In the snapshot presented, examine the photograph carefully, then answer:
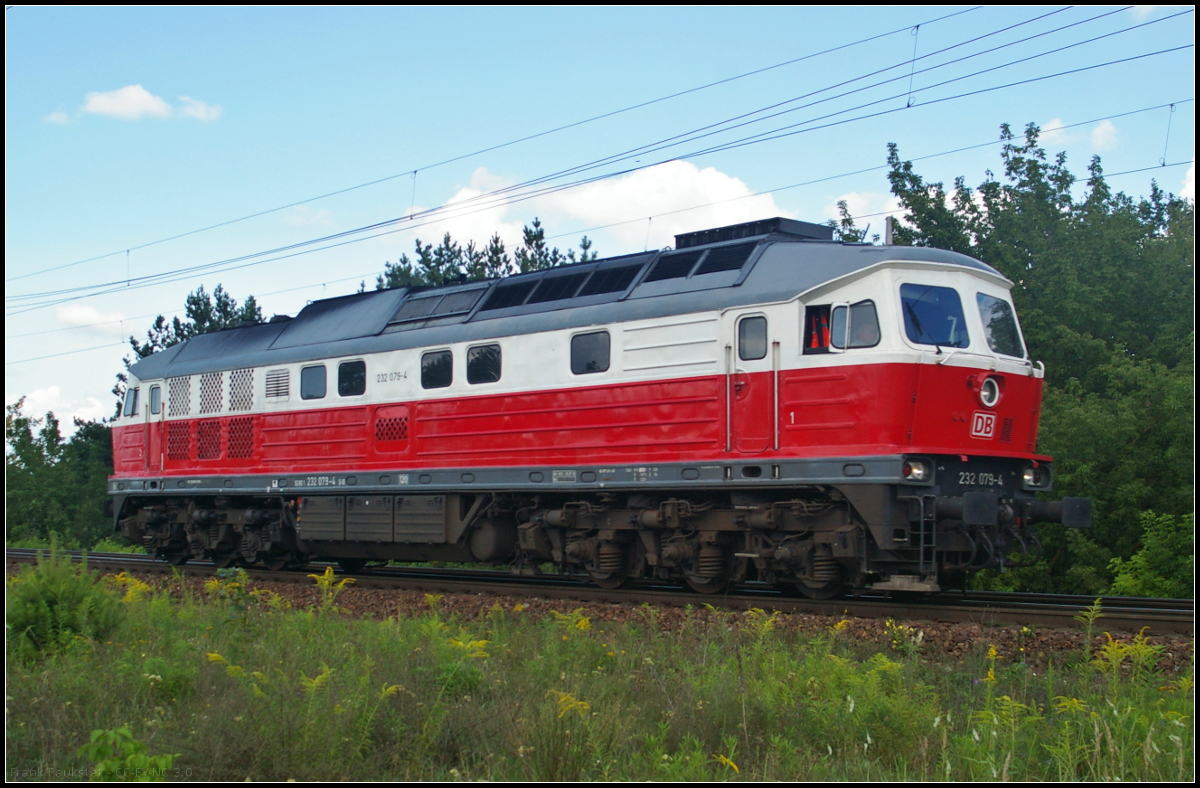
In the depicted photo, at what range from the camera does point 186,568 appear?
19.0m

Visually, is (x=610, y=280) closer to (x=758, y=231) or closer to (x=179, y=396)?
(x=758, y=231)

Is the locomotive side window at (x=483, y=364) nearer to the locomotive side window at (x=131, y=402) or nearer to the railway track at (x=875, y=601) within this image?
the railway track at (x=875, y=601)

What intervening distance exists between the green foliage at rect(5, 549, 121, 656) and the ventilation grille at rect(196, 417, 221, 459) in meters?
9.33

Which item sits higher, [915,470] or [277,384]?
[277,384]

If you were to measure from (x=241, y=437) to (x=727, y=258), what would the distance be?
10.0 metres

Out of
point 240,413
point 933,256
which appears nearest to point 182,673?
point 933,256

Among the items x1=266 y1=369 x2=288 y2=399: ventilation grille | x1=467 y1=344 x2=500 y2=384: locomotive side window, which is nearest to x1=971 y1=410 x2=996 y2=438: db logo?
x1=467 y1=344 x2=500 y2=384: locomotive side window

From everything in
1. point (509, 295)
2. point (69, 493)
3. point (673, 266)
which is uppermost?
point (673, 266)

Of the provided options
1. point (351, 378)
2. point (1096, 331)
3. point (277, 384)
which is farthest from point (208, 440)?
point (1096, 331)

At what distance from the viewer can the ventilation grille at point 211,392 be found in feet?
61.7

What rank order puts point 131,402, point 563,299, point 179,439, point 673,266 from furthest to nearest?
point 131,402 → point 179,439 → point 563,299 → point 673,266

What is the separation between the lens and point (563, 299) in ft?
47.1

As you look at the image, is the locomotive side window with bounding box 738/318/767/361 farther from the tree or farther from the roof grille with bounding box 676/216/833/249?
the tree

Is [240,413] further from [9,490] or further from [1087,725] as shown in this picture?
[9,490]
